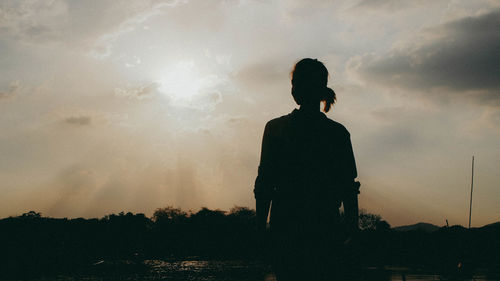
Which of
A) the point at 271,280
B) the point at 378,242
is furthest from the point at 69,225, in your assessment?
the point at 271,280

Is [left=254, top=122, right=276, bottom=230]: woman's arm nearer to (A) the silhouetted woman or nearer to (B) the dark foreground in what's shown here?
(A) the silhouetted woman

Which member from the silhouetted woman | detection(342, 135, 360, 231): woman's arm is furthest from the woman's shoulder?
detection(342, 135, 360, 231): woman's arm

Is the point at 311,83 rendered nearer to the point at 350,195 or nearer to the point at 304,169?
the point at 304,169

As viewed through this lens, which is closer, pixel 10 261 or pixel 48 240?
pixel 10 261

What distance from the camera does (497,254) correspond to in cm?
13188

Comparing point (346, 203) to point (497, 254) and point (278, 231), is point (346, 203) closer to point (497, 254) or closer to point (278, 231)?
point (278, 231)

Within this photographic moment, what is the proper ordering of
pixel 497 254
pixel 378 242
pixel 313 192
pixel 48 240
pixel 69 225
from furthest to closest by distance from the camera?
pixel 69 225 → pixel 48 240 → pixel 378 242 → pixel 497 254 → pixel 313 192

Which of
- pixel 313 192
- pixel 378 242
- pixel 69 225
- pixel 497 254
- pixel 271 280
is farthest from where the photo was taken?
pixel 69 225

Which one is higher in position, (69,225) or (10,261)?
(69,225)

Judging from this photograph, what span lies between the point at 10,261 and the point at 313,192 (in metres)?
132

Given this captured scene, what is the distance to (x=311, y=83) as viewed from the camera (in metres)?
3.48

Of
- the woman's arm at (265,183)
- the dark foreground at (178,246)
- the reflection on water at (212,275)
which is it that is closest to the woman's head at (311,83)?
the woman's arm at (265,183)

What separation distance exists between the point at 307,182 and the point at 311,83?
762 millimetres

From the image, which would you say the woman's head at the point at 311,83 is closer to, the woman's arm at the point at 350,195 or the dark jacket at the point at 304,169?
the dark jacket at the point at 304,169
